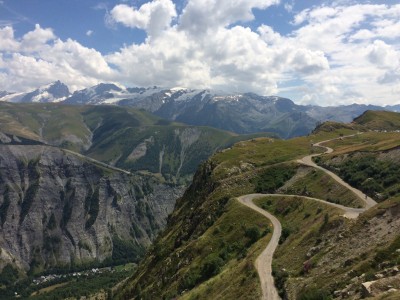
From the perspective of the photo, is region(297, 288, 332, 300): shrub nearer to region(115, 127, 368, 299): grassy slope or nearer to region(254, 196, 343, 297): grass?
region(254, 196, 343, 297): grass

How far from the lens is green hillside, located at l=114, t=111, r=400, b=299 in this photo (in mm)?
52500

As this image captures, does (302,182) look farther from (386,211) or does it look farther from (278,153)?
(386,211)

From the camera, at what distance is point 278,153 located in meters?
178

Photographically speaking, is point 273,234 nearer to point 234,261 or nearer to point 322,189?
point 234,261

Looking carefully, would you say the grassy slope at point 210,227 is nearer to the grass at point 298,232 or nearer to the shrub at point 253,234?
the shrub at point 253,234

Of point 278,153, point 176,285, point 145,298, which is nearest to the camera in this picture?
point 176,285

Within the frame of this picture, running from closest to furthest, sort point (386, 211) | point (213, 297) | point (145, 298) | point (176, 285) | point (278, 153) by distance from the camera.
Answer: point (386, 211) → point (213, 297) → point (176, 285) → point (145, 298) → point (278, 153)

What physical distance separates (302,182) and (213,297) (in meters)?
67.5

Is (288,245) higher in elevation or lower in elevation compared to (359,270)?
lower

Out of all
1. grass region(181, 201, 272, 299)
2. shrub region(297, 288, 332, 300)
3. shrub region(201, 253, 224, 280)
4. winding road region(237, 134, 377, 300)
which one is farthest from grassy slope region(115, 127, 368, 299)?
shrub region(297, 288, 332, 300)

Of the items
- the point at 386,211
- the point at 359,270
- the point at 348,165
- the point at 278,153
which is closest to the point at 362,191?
the point at 348,165

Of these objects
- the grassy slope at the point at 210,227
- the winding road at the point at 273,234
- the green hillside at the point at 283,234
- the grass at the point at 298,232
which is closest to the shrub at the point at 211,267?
the green hillside at the point at 283,234

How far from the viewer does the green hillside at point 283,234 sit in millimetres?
52500

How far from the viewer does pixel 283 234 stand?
3201 inches
